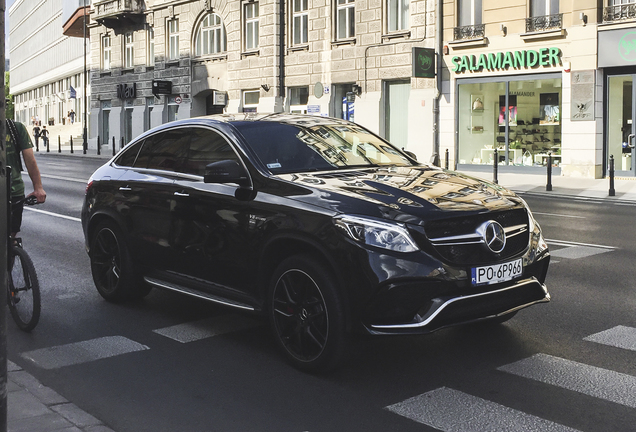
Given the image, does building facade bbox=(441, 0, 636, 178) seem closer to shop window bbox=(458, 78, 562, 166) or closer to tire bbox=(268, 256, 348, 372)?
shop window bbox=(458, 78, 562, 166)

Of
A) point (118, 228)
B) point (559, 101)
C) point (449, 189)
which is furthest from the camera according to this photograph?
point (559, 101)

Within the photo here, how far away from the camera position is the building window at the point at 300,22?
33125 millimetres

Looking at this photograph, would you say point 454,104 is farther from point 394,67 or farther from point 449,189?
point 449,189

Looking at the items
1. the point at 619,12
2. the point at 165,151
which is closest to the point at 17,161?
the point at 165,151

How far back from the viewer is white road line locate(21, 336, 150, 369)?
5.51 meters

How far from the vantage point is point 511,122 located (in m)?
26.0

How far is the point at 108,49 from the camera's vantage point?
47.9 metres

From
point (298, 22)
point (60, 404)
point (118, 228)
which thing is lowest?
point (60, 404)

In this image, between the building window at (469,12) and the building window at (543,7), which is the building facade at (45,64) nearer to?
the building window at (469,12)

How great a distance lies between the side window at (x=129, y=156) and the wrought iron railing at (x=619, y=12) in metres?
19.0

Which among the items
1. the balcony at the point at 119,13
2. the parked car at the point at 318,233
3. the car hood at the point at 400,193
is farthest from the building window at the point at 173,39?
the car hood at the point at 400,193

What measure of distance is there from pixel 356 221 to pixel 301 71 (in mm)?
28908

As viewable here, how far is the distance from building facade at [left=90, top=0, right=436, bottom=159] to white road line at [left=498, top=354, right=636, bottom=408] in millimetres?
21713

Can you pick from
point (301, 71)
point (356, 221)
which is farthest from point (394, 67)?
point (356, 221)
